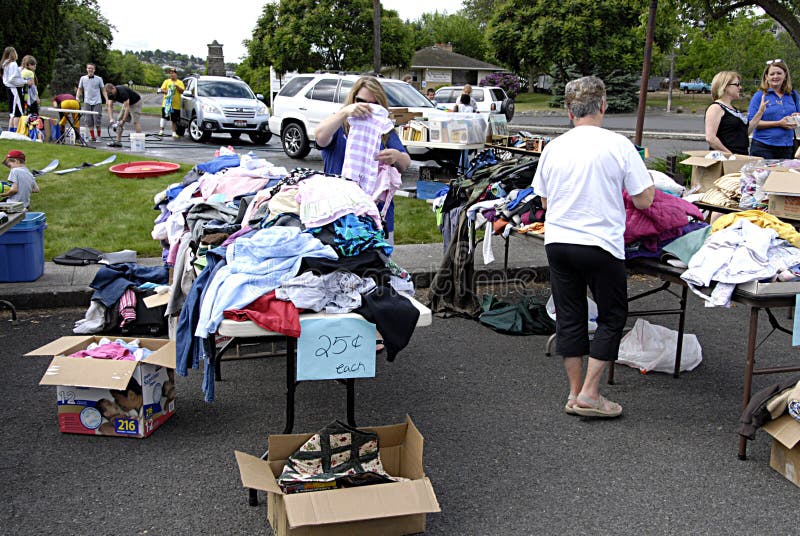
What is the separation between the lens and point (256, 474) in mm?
3357

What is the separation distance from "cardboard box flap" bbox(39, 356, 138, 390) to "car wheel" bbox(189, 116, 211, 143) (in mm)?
14993

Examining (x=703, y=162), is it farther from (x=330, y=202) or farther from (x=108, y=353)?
(x=108, y=353)

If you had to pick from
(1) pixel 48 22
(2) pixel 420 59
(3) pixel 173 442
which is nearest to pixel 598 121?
(3) pixel 173 442

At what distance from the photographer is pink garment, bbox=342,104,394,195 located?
5.07 metres

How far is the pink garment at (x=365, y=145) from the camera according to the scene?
16.6 ft

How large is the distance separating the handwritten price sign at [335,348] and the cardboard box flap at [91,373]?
112 centimetres

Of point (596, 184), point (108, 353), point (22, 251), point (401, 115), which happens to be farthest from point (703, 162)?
point (401, 115)

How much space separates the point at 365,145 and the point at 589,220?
1.67m

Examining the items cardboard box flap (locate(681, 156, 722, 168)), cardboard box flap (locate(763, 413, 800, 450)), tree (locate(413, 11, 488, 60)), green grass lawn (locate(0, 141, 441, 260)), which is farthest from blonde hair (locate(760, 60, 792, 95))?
tree (locate(413, 11, 488, 60))

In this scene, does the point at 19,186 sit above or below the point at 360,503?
above

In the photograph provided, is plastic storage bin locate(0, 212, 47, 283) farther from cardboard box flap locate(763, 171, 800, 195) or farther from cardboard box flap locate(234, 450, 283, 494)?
cardboard box flap locate(763, 171, 800, 195)

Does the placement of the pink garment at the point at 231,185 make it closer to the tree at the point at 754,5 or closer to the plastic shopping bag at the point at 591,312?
the plastic shopping bag at the point at 591,312

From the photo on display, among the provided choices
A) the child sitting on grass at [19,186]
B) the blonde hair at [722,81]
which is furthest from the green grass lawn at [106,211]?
the blonde hair at [722,81]

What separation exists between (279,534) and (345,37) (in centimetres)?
3559
